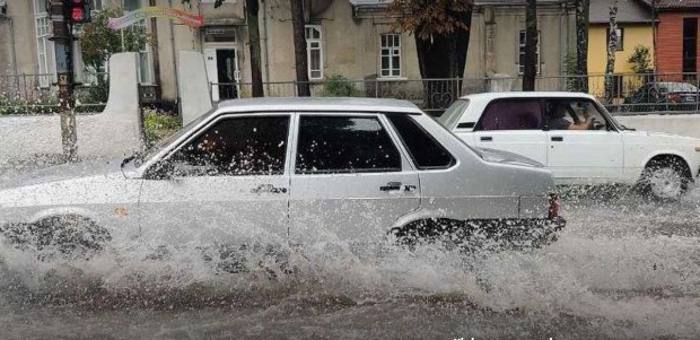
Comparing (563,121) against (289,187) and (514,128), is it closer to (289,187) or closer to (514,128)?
(514,128)

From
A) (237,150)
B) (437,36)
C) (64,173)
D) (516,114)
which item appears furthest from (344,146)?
(437,36)

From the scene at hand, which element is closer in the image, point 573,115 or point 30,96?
point 573,115

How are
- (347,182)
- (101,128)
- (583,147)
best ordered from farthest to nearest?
(101,128) < (583,147) < (347,182)

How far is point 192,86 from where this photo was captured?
14258mm

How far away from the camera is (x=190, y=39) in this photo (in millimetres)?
26359

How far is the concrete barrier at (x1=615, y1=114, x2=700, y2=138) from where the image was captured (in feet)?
49.7

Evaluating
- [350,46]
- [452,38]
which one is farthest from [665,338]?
[350,46]

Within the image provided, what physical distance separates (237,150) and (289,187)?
52 cm

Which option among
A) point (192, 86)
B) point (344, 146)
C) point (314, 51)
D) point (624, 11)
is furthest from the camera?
point (624, 11)

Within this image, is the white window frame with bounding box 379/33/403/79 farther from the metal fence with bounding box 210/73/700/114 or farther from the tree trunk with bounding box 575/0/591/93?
the metal fence with bounding box 210/73/700/114

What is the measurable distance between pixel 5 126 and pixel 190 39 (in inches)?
510

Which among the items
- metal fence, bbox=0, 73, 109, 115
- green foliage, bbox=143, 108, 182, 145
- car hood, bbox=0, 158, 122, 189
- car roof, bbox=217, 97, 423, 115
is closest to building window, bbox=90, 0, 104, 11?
metal fence, bbox=0, 73, 109, 115

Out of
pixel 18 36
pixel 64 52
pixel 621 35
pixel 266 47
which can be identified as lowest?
pixel 64 52

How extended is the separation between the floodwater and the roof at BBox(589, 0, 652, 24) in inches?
1250
